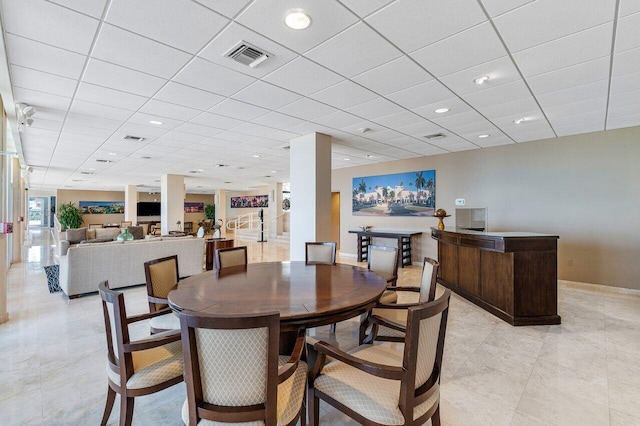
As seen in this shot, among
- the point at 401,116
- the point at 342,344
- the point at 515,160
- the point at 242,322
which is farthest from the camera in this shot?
the point at 515,160

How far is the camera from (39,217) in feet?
65.6

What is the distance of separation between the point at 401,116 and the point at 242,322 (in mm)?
3846

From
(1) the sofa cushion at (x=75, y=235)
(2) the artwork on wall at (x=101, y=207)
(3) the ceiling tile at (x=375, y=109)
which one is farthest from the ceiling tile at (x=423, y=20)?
(2) the artwork on wall at (x=101, y=207)

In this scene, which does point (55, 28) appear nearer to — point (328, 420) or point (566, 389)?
point (328, 420)

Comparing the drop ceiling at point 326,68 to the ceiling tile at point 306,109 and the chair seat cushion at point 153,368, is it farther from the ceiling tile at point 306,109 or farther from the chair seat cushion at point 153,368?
the chair seat cushion at point 153,368

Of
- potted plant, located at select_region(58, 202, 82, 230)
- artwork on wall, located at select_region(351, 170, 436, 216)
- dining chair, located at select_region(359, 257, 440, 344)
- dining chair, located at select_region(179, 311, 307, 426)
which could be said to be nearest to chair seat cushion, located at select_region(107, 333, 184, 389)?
dining chair, located at select_region(179, 311, 307, 426)

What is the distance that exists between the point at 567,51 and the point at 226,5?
2798mm

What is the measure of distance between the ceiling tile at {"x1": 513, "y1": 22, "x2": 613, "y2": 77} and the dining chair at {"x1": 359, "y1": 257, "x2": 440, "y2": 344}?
79.1 inches

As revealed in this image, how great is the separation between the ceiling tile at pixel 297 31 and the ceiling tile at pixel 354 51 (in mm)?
97

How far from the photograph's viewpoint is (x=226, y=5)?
1.97 metres

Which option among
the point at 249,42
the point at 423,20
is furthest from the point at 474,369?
the point at 249,42

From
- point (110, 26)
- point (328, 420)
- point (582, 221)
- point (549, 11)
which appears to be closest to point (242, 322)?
point (328, 420)

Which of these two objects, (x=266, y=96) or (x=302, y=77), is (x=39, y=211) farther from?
(x=302, y=77)

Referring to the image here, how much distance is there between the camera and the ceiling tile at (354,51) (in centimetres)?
232
